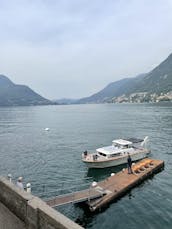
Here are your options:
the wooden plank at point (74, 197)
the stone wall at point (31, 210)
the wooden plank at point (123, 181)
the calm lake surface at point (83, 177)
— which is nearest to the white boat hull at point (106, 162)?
the calm lake surface at point (83, 177)

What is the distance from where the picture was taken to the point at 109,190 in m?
29.7

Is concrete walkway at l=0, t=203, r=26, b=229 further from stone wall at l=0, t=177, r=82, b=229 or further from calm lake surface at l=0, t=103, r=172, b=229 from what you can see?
calm lake surface at l=0, t=103, r=172, b=229

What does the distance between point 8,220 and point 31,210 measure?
8.02ft

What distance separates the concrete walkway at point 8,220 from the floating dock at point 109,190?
13.6 m

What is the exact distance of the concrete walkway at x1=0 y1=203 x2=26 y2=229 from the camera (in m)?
10.2

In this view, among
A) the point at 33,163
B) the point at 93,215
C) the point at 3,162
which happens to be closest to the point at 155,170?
the point at 93,215

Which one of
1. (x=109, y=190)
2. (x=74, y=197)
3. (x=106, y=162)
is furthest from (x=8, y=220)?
(x=106, y=162)

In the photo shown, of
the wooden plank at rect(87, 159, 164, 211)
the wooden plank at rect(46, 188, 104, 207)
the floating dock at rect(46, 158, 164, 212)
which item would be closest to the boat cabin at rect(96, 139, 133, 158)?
the wooden plank at rect(87, 159, 164, 211)

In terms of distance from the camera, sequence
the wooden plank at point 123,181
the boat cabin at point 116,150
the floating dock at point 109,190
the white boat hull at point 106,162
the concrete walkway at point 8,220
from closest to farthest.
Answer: the concrete walkway at point 8,220 < the floating dock at point 109,190 < the wooden plank at point 123,181 < the white boat hull at point 106,162 < the boat cabin at point 116,150

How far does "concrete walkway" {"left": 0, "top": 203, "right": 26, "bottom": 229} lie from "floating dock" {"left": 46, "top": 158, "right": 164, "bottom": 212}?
44.5 feet

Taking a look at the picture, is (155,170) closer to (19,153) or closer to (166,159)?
(166,159)

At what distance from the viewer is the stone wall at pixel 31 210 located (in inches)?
306

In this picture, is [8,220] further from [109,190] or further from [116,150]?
[116,150]

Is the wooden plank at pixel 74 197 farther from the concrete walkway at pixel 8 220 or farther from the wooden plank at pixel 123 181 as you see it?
the concrete walkway at pixel 8 220
